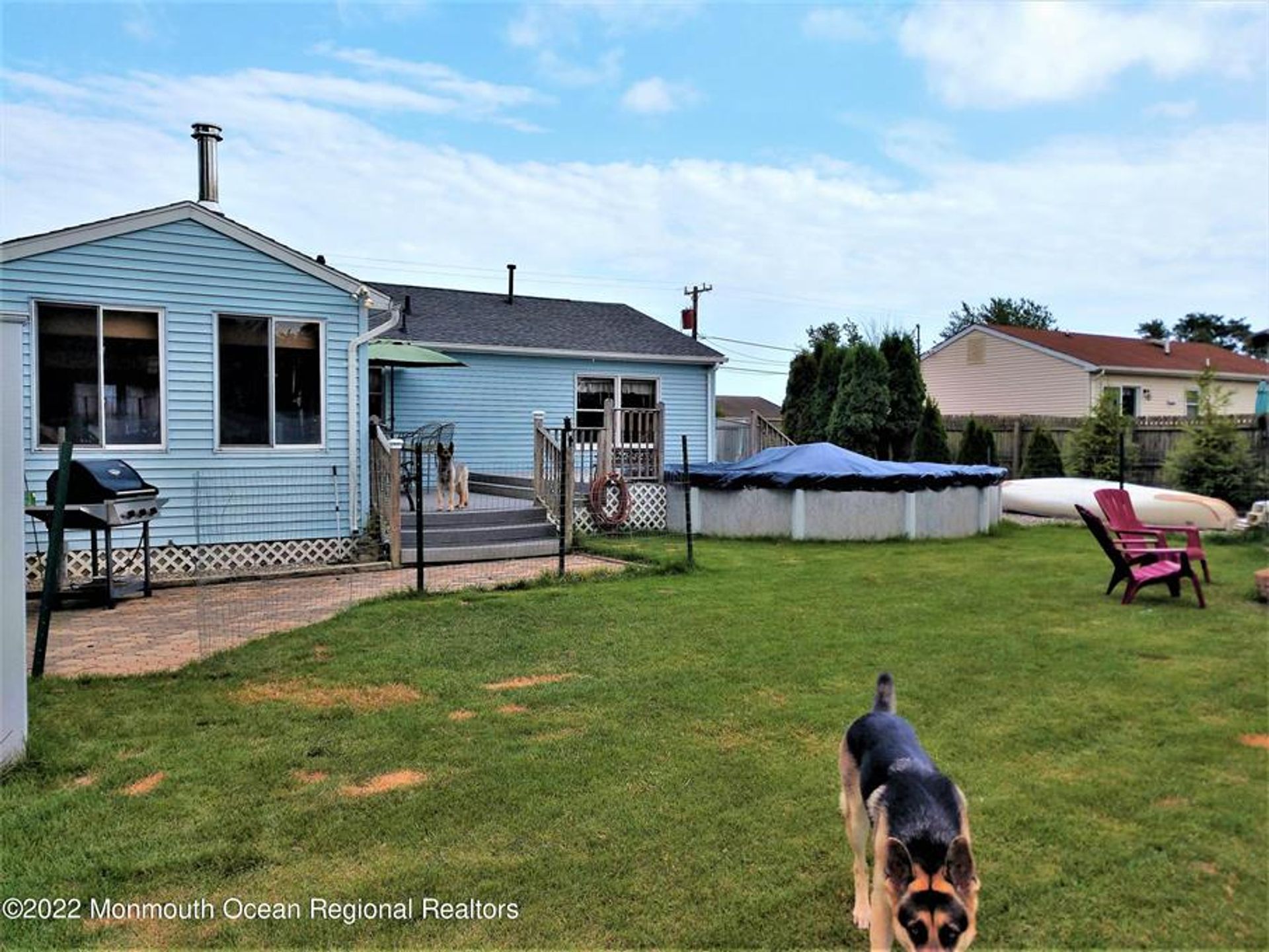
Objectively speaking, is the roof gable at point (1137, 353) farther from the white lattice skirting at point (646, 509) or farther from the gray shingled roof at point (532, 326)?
the white lattice skirting at point (646, 509)

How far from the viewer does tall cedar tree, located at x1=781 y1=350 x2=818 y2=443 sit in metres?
22.1

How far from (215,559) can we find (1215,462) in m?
15.6

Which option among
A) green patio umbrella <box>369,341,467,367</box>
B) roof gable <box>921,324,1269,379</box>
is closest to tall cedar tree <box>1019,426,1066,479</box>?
roof gable <box>921,324,1269,379</box>

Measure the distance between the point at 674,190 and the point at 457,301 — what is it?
5527mm

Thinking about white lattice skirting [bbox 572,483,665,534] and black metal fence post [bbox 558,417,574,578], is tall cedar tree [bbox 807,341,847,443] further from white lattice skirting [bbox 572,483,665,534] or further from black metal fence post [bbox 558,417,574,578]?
black metal fence post [bbox 558,417,574,578]

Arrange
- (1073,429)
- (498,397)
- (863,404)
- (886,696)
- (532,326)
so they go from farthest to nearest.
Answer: (863,404) → (1073,429) → (532,326) → (498,397) → (886,696)

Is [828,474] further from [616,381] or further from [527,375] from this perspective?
[527,375]

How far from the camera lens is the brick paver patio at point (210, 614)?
6.05 meters

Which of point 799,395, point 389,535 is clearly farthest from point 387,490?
point 799,395

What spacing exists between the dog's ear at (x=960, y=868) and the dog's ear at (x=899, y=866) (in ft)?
0.25

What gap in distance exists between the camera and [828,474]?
1232 centimetres

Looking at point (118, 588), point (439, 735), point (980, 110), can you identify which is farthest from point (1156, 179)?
point (118, 588)

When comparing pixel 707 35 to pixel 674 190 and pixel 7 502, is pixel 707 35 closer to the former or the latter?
pixel 7 502

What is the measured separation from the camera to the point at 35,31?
6.80 m
